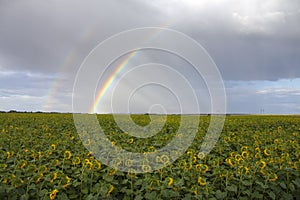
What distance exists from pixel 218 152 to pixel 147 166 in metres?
3.09

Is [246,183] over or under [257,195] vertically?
over

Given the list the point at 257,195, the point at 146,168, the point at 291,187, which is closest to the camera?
the point at 257,195

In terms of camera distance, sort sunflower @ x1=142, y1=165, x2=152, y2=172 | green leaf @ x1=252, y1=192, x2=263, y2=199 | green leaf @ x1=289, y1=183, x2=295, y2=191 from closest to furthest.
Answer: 1. green leaf @ x1=252, y1=192, x2=263, y2=199
2. green leaf @ x1=289, y1=183, x2=295, y2=191
3. sunflower @ x1=142, y1=165, x2=152, y2=172

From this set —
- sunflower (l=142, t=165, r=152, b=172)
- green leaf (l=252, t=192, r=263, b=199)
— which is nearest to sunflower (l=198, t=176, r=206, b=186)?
green leaf (l=252, t=192, r=263, b=199)

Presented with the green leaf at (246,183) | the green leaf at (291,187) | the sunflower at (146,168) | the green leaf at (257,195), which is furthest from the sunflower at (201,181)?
the green leaf at (291,187)

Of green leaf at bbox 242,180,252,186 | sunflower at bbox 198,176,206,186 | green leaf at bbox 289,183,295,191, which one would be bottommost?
green leaf at bbox 289,183,295,191

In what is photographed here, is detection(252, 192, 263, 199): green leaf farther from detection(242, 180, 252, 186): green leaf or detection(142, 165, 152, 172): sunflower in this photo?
detection(142, 165, 152, 172): sunflower

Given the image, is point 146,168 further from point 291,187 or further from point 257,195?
point 291,187

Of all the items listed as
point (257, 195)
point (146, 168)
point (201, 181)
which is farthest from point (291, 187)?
point (146, 168)

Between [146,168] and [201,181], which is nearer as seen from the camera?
[201,181]

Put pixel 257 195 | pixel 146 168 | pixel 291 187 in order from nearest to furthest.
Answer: pixel 257 195 < pixel 291 187 < pixel 146 168

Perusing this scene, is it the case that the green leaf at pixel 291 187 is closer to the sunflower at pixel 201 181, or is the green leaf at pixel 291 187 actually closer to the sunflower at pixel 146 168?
the sunflower at pixel 201 181

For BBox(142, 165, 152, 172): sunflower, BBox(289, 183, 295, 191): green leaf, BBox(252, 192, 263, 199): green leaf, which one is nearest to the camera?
BBox(252, 192, 263, 199): green leaf

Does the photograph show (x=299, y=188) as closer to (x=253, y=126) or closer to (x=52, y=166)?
(x=52, y=166)
